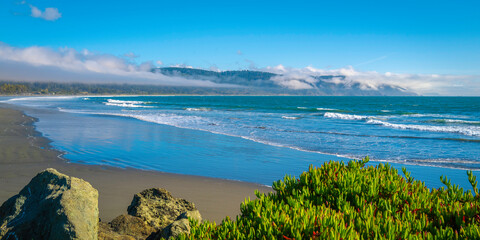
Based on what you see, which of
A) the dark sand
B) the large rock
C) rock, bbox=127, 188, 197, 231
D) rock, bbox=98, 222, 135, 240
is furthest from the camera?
the dark sand

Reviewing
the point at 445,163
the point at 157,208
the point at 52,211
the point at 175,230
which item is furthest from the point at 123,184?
the point at 445,163

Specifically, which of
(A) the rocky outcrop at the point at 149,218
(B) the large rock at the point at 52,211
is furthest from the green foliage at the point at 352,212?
(B) the large rock at the point at 52,211

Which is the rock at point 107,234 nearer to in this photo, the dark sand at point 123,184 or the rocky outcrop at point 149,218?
the rocky outcrop at point 149,218

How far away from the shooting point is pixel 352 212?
2662 mm

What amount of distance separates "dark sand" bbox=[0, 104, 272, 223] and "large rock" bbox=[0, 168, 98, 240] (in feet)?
6.93

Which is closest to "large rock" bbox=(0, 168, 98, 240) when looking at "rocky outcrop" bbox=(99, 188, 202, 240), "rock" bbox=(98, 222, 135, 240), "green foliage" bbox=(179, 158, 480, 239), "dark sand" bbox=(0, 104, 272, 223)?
"rock" bbox=(98, 222, 135, 240)

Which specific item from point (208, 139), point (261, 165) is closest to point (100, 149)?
point (208, 139)

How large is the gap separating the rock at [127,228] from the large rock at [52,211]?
1.68 feet

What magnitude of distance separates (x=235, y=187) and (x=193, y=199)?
4.80 feet

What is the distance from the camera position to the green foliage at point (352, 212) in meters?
2.40

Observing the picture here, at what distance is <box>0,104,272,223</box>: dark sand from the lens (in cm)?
700

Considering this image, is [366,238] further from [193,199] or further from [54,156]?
[54,156]

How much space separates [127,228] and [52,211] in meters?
1.01

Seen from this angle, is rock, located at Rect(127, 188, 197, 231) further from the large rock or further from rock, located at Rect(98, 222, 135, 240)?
the large rock
